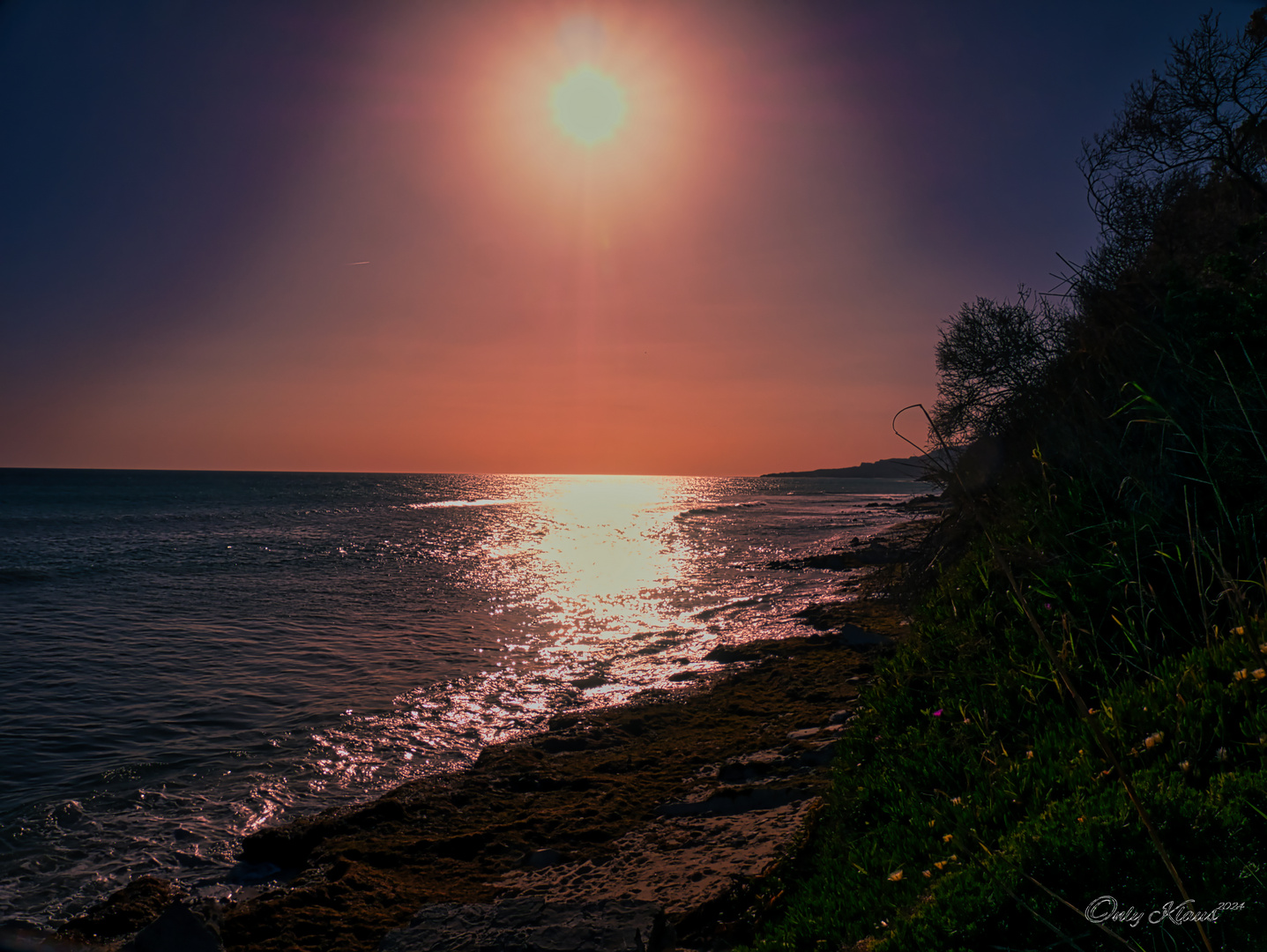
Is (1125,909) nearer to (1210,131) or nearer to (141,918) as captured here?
(141,918)

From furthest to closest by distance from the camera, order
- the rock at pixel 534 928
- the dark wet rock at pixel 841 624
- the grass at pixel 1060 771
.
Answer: the dark wet rock at pixel 841 624 → the rock at pixel 534 928 → the grass at pixel 1060 771

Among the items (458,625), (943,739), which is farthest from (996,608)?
(458,625)

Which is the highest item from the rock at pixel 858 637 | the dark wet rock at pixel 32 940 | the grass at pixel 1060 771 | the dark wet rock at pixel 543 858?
the grass at pixel 1060 771

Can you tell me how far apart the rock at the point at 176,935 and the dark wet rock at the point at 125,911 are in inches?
22.0

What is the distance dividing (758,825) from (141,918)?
5.50 m

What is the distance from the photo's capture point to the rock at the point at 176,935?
500 centimetres

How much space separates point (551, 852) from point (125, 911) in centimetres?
373

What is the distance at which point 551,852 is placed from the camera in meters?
6.58

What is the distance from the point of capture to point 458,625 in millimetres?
18672

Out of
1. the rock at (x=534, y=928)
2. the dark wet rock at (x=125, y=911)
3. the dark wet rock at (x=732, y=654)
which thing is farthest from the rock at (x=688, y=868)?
the dark wet rock at (x=732, y=654)

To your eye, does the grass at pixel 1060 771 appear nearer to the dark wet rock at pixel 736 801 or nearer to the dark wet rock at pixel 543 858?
the dark wet rock at pixel 736 801

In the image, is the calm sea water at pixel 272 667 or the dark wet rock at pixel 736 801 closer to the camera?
the dark wet rock at pixel 736 801

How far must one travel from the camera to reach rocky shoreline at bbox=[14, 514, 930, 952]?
486 centimetres

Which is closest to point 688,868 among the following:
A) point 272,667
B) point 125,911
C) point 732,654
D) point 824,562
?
point 125,911
